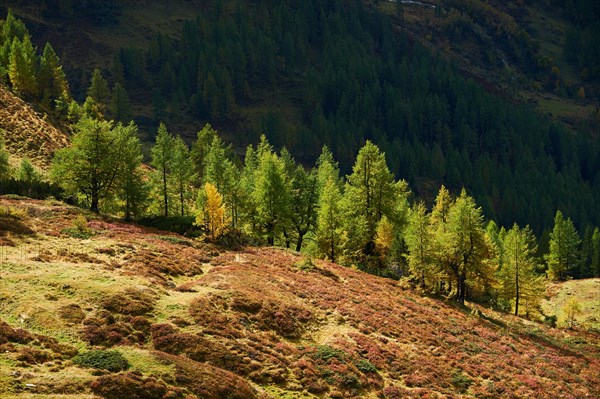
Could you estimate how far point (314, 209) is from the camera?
220ft

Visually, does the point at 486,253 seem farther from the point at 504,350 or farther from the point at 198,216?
the point at 198,216

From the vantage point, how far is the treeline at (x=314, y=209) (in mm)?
55594

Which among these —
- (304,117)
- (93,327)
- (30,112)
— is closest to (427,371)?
(93,327)

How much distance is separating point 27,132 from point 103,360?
69.1 meters

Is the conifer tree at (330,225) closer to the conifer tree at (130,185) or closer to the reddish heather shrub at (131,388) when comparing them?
the conifer tree at (130,185)

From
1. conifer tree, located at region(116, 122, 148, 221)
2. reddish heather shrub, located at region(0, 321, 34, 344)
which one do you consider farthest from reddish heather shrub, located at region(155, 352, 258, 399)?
conifer tree, located at region(116, 122, 148, 221)

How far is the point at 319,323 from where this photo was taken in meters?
38.3

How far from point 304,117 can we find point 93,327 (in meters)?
171

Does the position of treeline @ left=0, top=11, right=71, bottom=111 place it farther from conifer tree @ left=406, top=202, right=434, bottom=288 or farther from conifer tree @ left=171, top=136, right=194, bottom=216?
conifer tree @ left=406, top=202, right=434, bottom=288

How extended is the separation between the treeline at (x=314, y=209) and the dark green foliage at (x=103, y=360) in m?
27.0

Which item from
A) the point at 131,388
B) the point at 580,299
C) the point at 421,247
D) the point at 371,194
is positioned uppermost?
the point at 371,194

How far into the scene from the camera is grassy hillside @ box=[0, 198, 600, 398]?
84.1 ft

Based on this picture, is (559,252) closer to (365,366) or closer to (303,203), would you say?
(303,203)

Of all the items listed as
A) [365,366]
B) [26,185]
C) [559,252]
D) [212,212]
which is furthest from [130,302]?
[559,252]
